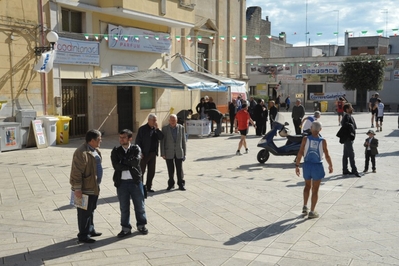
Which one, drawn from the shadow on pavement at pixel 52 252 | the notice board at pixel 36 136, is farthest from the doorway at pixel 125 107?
the shadow on pavement at pixel 52 252

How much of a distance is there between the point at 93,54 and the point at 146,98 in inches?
172

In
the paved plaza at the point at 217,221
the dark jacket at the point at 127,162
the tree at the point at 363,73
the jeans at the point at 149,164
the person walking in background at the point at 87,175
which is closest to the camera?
the paved plaza at the point at 217,221

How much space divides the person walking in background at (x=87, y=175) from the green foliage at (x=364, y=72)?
35.5 m

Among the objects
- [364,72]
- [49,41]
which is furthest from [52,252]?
[364,72]

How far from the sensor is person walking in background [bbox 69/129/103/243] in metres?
5.94

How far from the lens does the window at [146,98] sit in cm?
2133

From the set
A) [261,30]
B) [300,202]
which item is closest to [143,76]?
[300,202]

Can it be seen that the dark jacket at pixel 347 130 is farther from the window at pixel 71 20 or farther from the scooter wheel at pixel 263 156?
the window at pixel 71 20

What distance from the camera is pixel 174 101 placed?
79.8ft

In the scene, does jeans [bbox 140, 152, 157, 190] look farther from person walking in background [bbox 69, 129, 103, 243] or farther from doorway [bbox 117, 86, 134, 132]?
doorway [bbox 117, 86, 134, 132]

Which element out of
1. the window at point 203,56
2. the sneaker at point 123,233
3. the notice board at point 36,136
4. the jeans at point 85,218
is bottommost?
the sneaker at point 123,233

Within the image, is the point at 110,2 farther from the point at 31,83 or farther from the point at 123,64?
the point at 31,83

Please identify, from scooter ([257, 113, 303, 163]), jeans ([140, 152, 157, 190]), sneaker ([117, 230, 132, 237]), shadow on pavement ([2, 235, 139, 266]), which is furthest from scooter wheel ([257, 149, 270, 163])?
shadow on pavement ([2, 235, 139, 266])

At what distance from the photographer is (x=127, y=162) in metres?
6.36
